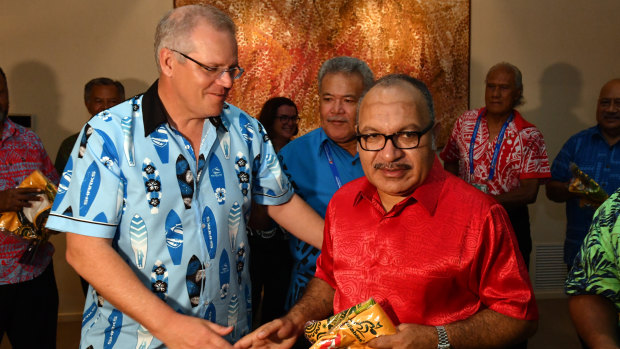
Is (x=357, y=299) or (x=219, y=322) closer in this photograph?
(x=357, y=299)

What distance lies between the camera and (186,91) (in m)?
1.66

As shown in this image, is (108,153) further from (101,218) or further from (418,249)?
(418,249)

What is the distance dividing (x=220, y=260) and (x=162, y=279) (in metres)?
0.19

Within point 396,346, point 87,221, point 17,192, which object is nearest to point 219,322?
point 87,221

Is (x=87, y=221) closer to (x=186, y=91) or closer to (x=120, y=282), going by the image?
(x=120, y=282)

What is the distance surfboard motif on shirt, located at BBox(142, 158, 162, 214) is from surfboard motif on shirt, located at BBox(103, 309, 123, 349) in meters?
0.33

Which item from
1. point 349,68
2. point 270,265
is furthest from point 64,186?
point 270,265

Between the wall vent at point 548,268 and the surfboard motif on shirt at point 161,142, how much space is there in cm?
482

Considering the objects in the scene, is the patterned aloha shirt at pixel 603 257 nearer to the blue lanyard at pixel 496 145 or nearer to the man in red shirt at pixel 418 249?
the man in red shirt at pixel 418 249

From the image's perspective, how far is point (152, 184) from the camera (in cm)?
159

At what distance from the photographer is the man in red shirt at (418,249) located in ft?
4.53

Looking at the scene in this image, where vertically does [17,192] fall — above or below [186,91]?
below

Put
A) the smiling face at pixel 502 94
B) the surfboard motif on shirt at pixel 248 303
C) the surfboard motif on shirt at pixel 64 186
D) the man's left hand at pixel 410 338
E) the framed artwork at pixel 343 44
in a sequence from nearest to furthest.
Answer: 1. the man's left hand at pixel 410 338
2. the surfboard motif on shirt at pixel 64 186
3. the surfboard motif on shirt at pixel 248 303
4. the smiling face at pixel 502 94
5. the framed artwork at pixel 343 44

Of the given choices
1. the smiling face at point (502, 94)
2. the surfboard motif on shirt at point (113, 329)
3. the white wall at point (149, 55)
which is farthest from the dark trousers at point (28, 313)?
the smiling face at point (502, 94)
